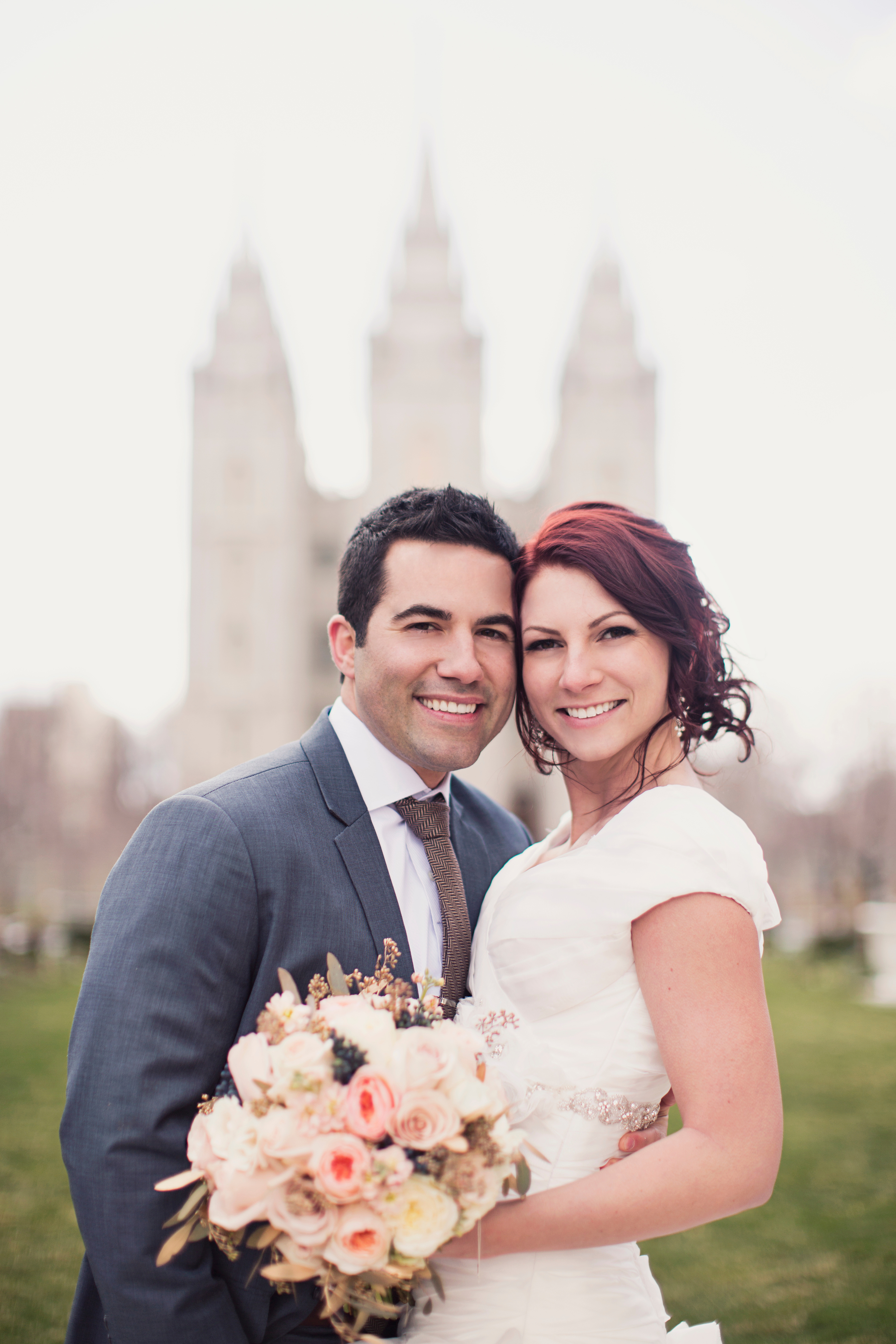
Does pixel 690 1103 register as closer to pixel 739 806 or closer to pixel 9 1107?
pixel 9 1107

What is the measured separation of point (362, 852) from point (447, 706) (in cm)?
56

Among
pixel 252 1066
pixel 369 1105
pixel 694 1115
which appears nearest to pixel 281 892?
pixel 252 1066

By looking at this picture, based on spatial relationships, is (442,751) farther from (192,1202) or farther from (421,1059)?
(192,1202)

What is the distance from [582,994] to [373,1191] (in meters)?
0.96

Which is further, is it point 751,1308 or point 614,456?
point 614,456

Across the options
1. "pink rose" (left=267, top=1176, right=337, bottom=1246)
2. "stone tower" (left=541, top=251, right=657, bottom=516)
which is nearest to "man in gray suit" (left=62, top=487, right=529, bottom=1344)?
"pink rose" (left=267, top=1176, right=337, bottom=1246)

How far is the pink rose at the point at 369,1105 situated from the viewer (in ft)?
6.33

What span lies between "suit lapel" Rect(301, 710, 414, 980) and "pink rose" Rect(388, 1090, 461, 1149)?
89cm

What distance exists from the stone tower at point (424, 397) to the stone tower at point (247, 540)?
4.70 m

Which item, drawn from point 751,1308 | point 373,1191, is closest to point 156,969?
point 373,1191

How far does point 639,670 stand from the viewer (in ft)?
10.1

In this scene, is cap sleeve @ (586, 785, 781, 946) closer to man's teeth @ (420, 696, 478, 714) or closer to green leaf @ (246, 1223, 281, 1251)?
man's teeth @ (420, 696, 478, 714)

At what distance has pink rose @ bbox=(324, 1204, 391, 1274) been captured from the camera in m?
1.92

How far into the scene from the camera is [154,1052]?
8.18ft
